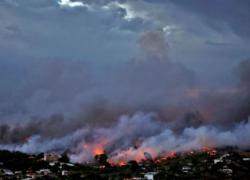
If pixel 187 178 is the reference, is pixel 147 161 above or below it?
above

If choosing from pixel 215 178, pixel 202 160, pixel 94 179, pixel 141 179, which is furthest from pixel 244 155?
pixel 94 179

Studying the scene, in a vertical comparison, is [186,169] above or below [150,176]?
above

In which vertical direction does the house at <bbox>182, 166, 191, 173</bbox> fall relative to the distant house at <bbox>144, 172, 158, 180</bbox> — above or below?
above

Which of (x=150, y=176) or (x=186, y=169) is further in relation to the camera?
(x=186, y=169)

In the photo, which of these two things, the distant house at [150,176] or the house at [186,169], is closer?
the distant house at [150,176]

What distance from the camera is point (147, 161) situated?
256ft

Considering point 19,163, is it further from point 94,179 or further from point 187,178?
point 187,178

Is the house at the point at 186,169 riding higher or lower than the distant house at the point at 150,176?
higher

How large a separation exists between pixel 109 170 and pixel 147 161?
17.1 meters

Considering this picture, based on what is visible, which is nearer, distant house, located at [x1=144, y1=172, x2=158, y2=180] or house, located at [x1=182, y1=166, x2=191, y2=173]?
distant house, located at [x1=144, y1=172, x2=158, y2=180]

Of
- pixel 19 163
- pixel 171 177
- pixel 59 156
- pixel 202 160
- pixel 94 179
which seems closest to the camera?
pixel 94 179

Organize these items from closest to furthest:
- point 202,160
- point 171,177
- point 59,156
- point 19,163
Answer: point 171,177, point 19,163, point 202,160, point 59,156

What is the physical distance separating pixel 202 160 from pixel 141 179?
19.9 m

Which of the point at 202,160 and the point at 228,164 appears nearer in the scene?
the point at 228,164
